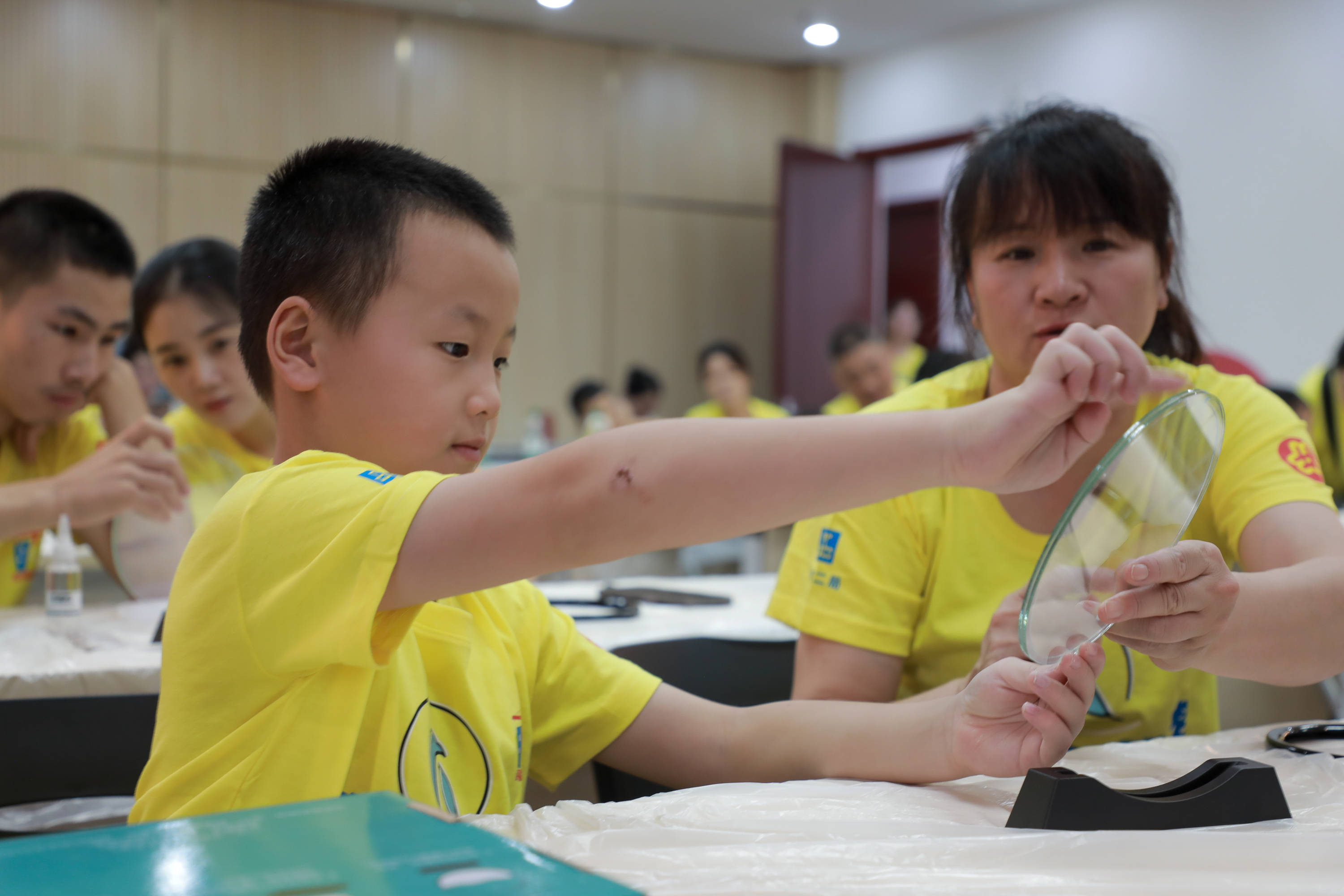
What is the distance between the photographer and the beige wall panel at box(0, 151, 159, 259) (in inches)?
235

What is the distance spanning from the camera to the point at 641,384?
21.9 ft

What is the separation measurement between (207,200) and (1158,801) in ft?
21.5

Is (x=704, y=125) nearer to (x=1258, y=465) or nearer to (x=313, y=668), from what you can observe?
A: (x=1258, y=465)

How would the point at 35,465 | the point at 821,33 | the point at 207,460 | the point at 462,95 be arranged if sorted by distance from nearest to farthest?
the point at 207,460
the point at 35,465
the point at 821,33
the point at 462,95

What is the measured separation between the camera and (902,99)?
718 cm

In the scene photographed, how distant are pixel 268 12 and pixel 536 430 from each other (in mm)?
2899

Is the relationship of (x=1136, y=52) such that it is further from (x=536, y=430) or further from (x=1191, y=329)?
(x=1191, y=329)

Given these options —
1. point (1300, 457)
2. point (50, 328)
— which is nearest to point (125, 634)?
point (50, 328)

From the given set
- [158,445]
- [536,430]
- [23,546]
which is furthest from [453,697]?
[536,430]

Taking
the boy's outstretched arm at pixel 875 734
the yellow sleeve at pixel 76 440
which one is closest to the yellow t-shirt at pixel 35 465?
the yellow sleeve at pixel 76 440

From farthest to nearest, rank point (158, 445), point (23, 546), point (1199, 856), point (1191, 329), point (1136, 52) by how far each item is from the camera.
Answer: point (1136, 52), point (23, 546), point (158, 445), point (1191, 329), point (1199, 856)

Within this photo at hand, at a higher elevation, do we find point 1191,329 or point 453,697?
point 1191,329

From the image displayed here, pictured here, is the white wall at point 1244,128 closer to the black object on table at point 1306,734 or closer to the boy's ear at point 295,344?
the black object on table at point 1306,734

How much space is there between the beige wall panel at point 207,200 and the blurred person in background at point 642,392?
7.75 ft
